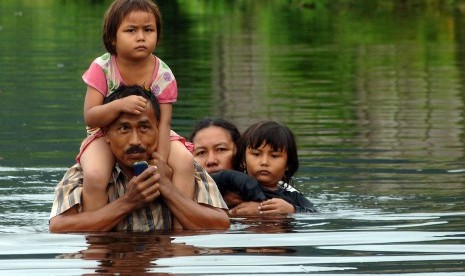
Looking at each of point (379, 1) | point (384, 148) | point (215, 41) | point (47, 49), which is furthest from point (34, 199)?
point (379, 1)

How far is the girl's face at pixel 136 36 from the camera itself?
334 inches

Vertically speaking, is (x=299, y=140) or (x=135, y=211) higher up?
(x=135, y=211)

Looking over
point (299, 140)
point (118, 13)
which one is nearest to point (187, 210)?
point (118, 13)

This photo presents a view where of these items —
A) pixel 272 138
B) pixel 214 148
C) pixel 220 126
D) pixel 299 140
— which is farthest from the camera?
pixel 299 140

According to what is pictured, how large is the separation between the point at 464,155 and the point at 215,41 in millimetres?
19976

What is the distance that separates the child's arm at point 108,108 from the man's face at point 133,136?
0.07 metres

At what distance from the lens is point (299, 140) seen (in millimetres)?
14820

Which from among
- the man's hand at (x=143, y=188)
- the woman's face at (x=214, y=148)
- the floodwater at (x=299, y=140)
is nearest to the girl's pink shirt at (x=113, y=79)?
the man's hand at (x=143, y=188)

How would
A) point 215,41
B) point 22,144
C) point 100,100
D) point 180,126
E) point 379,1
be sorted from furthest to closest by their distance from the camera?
point 379,1 < point 215,41 < point 180,126 < point 22,144 < point 100,100

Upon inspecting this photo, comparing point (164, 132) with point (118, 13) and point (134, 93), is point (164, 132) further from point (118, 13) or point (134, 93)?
point (118, 13)

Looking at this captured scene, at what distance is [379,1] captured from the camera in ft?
182

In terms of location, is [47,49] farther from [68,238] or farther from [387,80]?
[68,238]

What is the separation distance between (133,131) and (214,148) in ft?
8.02

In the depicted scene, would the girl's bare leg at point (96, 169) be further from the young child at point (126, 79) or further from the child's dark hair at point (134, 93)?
the child's dark hair at point (134, 93)
